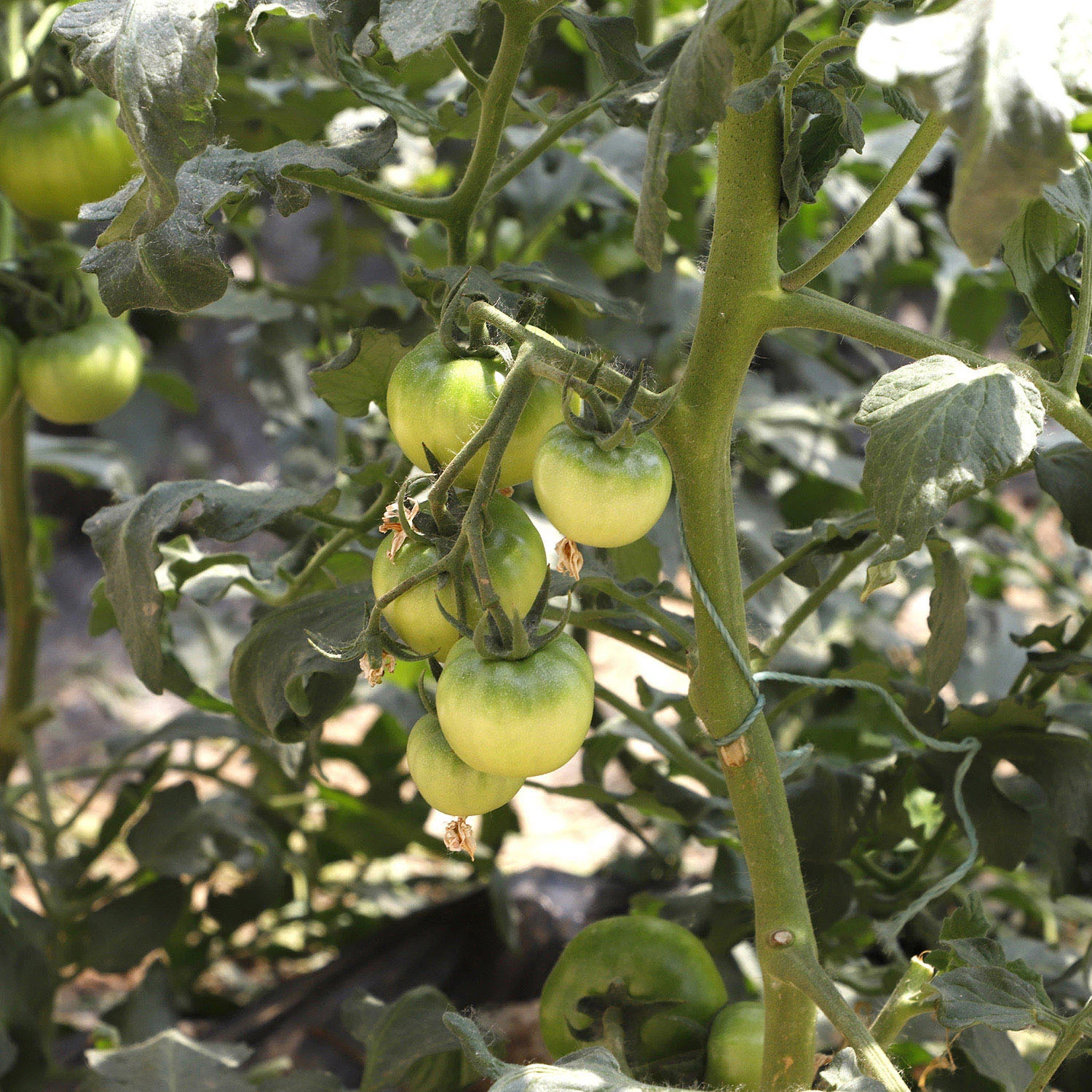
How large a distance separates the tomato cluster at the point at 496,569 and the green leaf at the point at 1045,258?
0.26 meters

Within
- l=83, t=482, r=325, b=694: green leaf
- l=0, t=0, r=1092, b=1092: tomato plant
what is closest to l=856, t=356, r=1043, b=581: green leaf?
l=0, t=0, r=1092, b=1092: tomato plant

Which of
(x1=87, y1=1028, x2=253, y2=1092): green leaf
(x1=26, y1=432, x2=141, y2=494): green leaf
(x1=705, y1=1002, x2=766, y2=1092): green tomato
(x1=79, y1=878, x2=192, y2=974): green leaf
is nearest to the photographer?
(x1=705, y1=1002, x2=766, y2=1092): green tomato

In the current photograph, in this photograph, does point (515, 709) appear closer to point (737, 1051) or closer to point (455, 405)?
point (455, 405)

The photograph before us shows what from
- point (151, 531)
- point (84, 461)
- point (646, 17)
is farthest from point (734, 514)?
point (84, 461)

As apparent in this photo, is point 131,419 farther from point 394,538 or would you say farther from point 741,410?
point 394,538

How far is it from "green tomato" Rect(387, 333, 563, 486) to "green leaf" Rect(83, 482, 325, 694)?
0.53ft

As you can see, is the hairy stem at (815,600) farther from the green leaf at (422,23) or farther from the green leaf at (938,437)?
the green leaf at (422,23)

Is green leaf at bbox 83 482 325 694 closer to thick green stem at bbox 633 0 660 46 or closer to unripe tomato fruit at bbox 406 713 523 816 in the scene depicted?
unripe tomato fruit at bbox 406 713 523 816

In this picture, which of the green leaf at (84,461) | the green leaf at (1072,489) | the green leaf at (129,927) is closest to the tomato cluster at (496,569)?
the green leaf at (1072,489)

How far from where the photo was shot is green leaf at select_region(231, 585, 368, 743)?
616mm

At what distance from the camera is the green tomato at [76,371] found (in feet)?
3.16

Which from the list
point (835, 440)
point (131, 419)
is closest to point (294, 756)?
point (835, 440)

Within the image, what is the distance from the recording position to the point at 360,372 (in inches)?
24.9

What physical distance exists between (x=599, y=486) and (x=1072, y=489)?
0.38m
